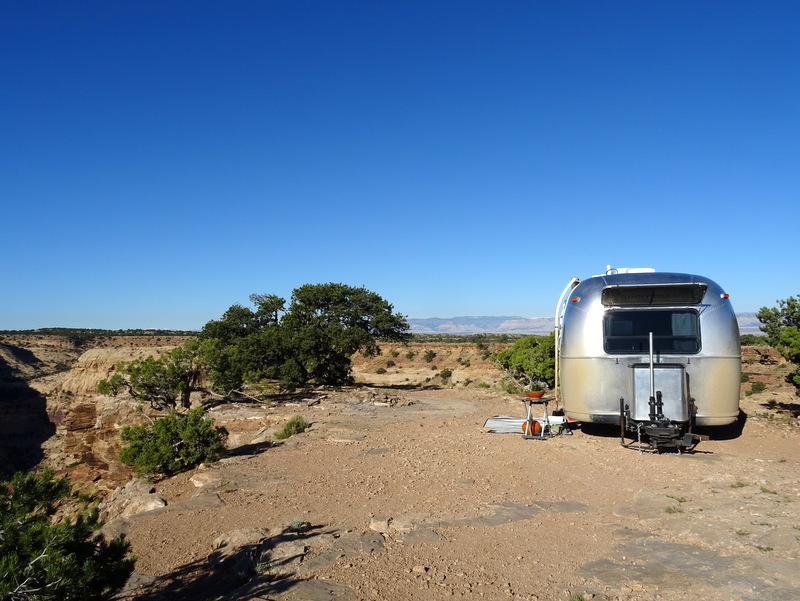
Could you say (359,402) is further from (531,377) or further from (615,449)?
(615,449)

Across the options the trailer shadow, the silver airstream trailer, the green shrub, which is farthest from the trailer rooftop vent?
the green shrub

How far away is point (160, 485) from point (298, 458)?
2.40 meters

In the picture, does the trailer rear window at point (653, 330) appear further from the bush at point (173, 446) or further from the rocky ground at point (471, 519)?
the bush at point (173, 446)

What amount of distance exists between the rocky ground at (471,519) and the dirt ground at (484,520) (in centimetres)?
3

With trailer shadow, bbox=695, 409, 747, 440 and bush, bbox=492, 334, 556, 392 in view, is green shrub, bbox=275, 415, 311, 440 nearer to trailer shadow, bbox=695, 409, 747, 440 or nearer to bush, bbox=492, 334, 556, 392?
trailer shadow, bbox=695, 409, 747, 440

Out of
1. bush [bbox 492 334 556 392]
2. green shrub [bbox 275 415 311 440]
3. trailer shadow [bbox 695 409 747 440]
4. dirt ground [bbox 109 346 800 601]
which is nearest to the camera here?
dirt ground [bbox 109 346 800 601]

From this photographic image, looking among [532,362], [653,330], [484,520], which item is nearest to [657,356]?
[653,330]

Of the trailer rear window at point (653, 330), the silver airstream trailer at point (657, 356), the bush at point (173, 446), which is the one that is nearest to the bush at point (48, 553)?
the bush at point (173, 446)

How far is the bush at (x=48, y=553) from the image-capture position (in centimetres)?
380

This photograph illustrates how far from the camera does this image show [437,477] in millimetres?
9008

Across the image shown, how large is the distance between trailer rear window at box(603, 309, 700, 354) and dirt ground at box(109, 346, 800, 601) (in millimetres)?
1964

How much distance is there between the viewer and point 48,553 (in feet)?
12.9

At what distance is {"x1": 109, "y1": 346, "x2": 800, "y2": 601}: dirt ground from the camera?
5031 mm

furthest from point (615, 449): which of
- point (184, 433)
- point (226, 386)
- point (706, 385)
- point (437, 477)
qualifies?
point (226, 386)
